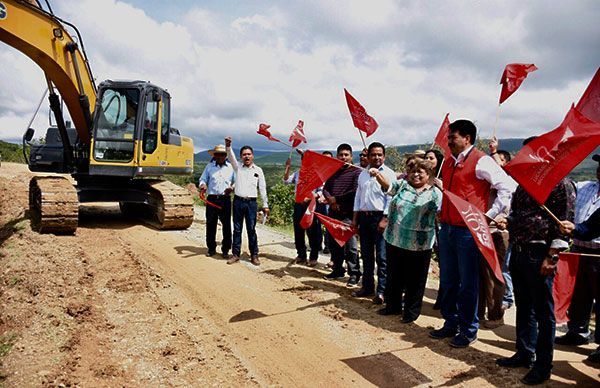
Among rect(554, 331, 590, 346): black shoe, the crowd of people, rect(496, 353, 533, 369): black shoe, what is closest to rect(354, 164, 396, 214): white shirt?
the crowd of people

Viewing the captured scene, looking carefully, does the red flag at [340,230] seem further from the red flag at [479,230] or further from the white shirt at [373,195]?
the red flag at [479,230]

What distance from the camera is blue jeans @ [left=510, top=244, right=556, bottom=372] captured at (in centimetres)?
367

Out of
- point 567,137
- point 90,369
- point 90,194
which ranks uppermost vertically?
point 567,137

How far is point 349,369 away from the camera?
396cm

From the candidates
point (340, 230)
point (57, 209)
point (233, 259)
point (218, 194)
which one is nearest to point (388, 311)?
point (340, 230)

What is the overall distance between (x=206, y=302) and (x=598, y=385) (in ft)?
13.7

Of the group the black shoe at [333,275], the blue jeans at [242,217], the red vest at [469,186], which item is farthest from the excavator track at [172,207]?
the red vest at [469,186]

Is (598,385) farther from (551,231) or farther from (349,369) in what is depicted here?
(349,369)

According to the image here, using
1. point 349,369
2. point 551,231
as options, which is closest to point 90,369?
point 349,369

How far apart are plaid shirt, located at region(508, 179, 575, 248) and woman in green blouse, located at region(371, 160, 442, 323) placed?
1.15 metres

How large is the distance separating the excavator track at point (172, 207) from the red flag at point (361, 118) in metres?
5.35

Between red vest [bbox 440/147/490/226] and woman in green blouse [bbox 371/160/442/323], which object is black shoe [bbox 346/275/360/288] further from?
red vest [bbox 440/147/490/226]

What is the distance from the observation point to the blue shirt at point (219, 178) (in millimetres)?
7840

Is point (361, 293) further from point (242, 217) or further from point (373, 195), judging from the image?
point (242, 217)
